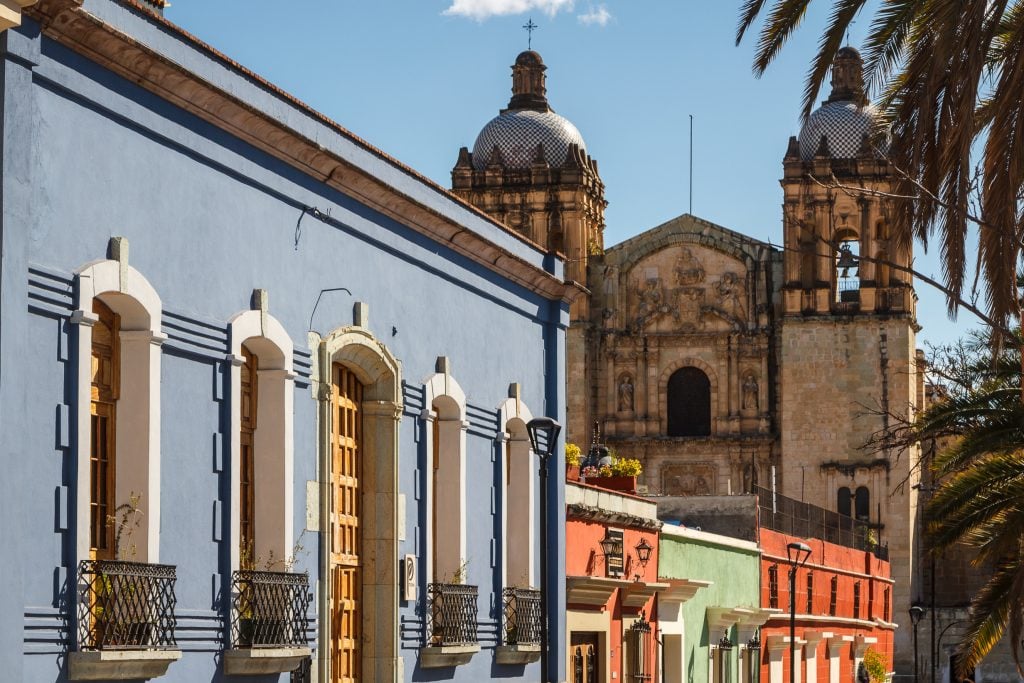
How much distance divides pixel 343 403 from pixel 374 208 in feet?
5.28

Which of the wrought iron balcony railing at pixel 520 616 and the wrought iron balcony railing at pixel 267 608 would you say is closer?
the wrought iron balcony railing at pixel 267 608

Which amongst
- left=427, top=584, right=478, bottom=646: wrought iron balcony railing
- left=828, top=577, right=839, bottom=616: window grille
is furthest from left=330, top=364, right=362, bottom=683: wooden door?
left=828, top=577, right=839, bottom=616: window grille

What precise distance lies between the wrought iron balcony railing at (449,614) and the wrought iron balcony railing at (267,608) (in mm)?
3209

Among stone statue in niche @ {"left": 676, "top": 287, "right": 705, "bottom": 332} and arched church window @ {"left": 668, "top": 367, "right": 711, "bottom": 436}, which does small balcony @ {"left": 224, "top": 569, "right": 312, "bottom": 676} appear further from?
arched church window @ {"left": 668, "top": 367, "right": 711, "bottom": 436}

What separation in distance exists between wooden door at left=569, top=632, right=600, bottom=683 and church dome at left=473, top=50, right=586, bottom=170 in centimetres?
3711

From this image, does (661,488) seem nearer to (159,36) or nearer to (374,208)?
(374,208)

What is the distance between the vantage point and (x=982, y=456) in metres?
23.3

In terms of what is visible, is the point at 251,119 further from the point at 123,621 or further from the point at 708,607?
the point at 708,607

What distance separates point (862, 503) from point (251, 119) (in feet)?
148

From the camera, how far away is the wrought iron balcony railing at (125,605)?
11.5 m

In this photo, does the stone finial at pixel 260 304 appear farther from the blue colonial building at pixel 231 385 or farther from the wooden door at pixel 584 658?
the wooden door at pixel 584 658

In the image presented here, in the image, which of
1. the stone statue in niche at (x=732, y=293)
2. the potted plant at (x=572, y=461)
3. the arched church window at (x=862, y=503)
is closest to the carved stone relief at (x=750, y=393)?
the stone statue in niche at (x=732, y=293)

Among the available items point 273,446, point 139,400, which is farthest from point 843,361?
point 139,400

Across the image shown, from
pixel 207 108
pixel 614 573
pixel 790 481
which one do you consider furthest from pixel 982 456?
pixel 790 481
